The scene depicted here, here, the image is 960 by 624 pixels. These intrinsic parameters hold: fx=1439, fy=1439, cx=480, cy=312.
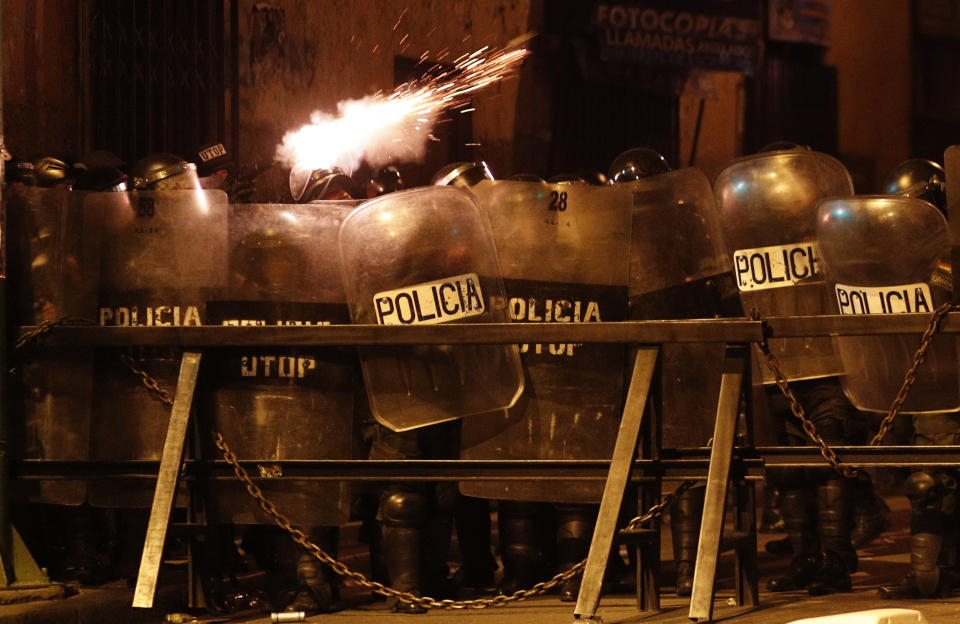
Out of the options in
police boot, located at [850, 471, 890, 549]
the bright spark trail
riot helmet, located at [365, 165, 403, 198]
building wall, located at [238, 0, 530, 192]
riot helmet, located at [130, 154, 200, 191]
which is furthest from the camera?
building wall, located at [238, 0, 530, 192]

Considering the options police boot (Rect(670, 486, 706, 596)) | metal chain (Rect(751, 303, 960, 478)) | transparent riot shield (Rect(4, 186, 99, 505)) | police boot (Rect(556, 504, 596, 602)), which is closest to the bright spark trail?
transparent riot shield (Rect(4, 186, 99, 505))

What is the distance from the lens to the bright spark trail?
9805 mm

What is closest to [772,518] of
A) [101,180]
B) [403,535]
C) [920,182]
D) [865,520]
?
[865,520]

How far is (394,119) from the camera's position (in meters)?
10.9

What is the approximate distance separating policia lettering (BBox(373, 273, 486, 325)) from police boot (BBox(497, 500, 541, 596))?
37.5 inches

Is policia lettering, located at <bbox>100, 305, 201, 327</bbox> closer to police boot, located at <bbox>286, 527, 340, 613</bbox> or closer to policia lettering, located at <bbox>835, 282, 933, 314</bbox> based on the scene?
police boot, located at <bbox>286, 527, 340, 613</bbox>

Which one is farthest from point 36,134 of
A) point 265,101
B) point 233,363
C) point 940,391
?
point 940,391

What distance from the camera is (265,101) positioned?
36.3ft

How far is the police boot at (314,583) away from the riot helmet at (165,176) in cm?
173

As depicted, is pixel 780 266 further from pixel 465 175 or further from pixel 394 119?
pixel 394 119

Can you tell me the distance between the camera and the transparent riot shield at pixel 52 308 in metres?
6.39

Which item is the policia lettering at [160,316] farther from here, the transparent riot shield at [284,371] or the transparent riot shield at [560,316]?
the transparent riot shield at [560,316]

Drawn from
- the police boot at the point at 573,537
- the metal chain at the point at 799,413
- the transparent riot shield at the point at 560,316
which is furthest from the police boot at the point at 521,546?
the metal chain at the point at 799,413

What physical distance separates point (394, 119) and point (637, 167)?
4.32 metres
